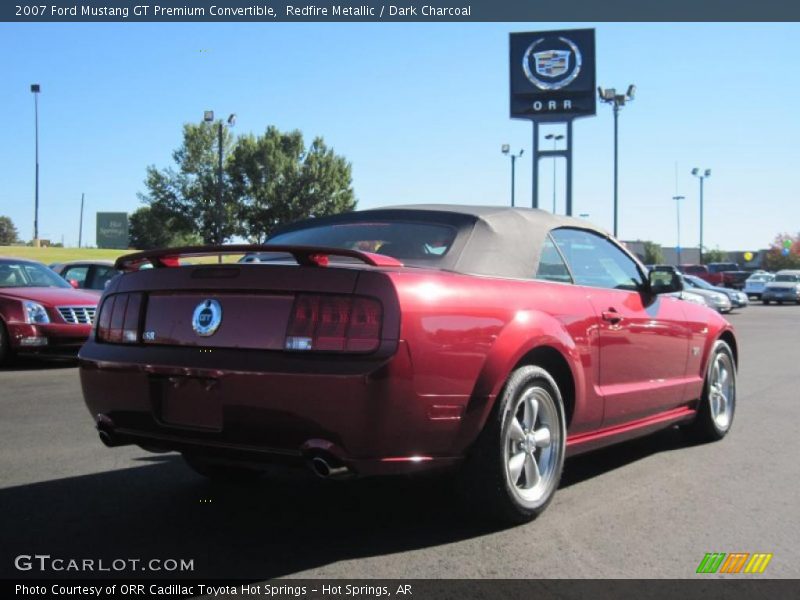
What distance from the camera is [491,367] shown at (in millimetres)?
3617

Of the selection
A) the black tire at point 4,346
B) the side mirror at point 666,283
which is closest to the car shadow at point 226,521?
the side mirror at point 666,283

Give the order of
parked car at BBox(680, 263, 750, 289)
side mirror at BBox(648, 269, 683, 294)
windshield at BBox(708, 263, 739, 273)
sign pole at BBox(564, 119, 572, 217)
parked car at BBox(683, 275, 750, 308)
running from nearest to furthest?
side mirror at BBox(648, 269, 683, 294) → parked car at BBox(683, 275, 750, 308) → sign pole at BBox(564, 119, 572, 217) → parked car at BBox(680, 263, 750, 289) → windshield at BBox(708, 263, 739, 273)

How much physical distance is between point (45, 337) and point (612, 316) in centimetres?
786

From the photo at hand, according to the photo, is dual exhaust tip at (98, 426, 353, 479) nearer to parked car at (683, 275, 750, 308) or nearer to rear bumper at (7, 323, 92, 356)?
rear bumper at (7, 323, 92, 356)

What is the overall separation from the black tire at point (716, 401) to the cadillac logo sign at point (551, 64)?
27961mm

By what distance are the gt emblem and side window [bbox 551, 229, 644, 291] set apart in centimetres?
197

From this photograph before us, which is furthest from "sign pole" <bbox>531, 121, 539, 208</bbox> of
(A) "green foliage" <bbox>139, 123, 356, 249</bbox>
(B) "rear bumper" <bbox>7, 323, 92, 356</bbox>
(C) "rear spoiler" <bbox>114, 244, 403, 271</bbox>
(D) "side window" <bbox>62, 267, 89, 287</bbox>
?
(A) "green foliage" <bbox>139, 123, 356, 249</bbox>

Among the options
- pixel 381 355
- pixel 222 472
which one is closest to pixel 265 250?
pixel 381 355

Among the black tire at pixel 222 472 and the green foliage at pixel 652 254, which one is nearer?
the black tire at pixel 222 472

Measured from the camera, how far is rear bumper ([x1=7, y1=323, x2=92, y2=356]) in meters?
10.2

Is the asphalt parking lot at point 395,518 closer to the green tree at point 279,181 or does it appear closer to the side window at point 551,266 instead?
the side window at point 551,266

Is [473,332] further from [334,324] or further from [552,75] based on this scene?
[552,75]

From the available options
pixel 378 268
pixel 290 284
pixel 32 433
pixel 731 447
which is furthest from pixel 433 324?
pixel 32 433

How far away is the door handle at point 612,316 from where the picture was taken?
4.56 metres
